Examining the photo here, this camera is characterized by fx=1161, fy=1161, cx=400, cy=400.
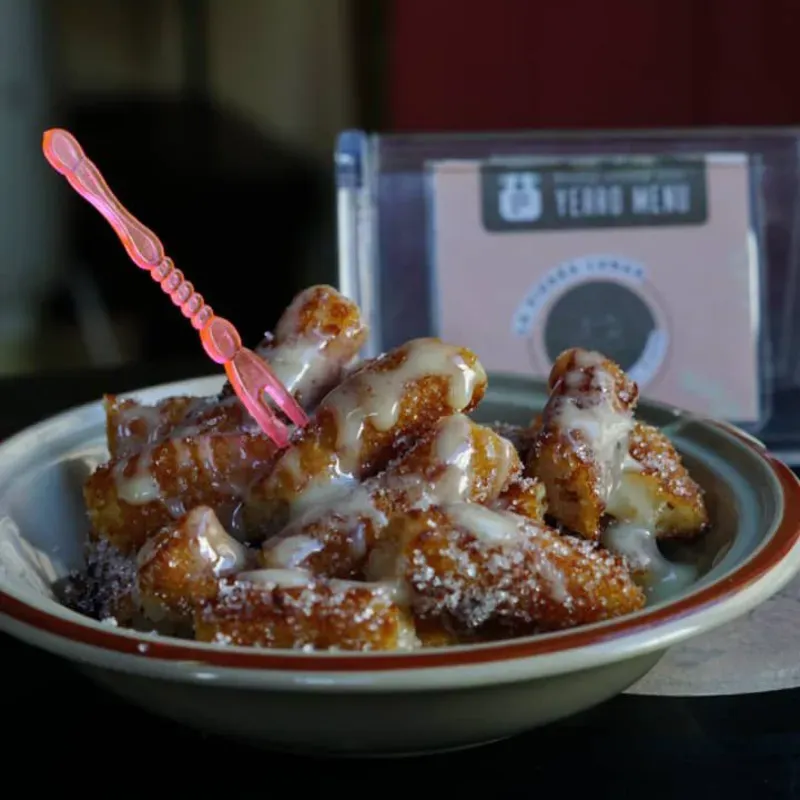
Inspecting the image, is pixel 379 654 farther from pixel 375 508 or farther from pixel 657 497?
pixel 657 497

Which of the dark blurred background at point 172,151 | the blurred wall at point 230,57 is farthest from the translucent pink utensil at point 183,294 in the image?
the blurred wall at point 230,57

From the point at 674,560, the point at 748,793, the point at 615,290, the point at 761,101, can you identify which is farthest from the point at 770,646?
the point at 761,101

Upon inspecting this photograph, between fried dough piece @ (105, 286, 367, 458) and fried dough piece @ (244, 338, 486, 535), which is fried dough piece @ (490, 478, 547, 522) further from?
fried dough piece @ (105, 286, 367, 458)

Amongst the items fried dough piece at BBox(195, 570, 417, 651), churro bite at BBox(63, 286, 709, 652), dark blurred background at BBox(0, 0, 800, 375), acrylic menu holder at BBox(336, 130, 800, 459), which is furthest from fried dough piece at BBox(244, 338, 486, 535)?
dark blurred background at BBox(0, 0, 800, 375)

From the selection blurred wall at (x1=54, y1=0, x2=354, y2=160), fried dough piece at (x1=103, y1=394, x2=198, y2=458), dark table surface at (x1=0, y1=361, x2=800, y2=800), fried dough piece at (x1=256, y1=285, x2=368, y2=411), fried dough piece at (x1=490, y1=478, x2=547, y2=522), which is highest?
blurred wall at (x1=54, y1=0, x2=354, y2=160)

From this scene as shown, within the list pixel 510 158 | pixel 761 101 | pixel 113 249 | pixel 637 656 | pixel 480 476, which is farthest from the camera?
pixel 113 249

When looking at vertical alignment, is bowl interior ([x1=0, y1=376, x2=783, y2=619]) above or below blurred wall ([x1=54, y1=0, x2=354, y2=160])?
below

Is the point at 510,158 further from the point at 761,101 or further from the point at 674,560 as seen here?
the point at 761,101

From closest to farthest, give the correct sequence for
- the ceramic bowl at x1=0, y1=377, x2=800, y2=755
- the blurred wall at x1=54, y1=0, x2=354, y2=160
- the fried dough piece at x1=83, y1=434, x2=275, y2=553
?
the ceramic bowl at x1=0, y1=377, x2=800, y2=755 < the fried dough piece at x1=83, y1=434, x2=275, y2=553 < the blurred wall at x1=54, y1=0, x2=354, y2=160
